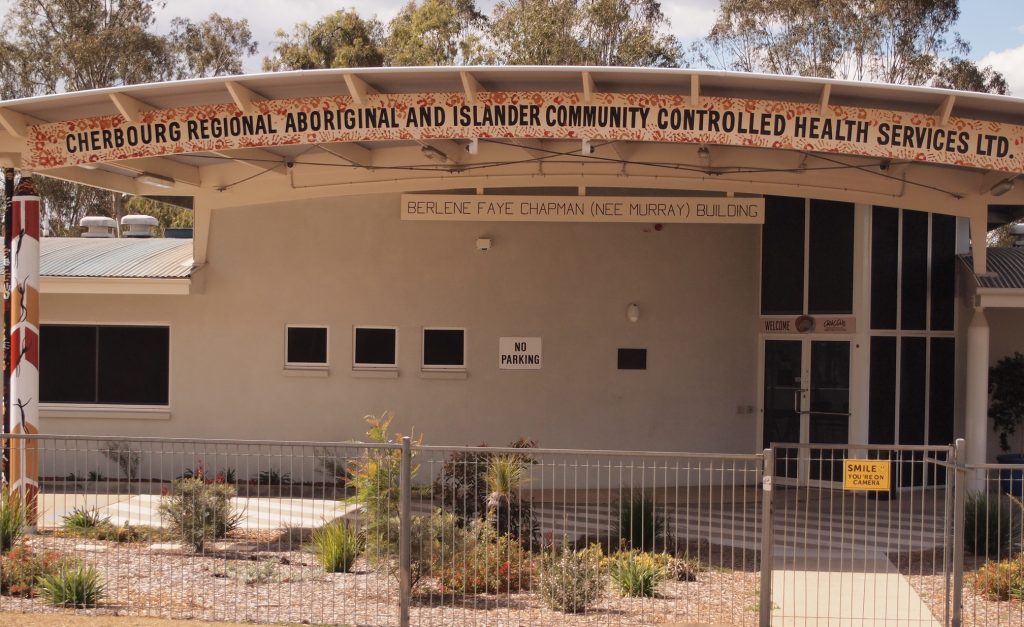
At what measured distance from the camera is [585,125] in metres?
11.3

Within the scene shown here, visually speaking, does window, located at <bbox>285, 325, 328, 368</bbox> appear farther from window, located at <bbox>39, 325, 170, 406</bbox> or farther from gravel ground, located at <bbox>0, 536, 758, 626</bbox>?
gravel ground, located at <bbox>0, 536, 758, 626</bbox>

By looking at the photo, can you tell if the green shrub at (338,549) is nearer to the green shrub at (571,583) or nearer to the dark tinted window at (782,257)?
the green shrub at (571,583)

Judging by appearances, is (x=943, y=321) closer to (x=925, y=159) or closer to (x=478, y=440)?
(x=925, y=159)

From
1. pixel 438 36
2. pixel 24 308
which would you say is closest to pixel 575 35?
pixel 438 36

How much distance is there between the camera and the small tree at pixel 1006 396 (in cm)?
1680

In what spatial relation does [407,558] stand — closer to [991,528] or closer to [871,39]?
[991,528]

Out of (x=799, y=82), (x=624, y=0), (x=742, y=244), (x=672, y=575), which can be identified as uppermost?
(x=624, y=0)

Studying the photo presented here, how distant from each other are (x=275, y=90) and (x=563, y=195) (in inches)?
214

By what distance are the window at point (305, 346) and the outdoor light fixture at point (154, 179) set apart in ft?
9.37

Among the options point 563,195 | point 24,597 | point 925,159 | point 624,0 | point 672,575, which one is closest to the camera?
point 24,597

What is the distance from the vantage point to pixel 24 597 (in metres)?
9.05

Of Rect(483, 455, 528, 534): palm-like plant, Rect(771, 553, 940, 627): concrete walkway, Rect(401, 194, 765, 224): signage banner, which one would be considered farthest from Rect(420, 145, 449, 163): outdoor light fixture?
Rect(771, 553, 940, 627): concrete walkway

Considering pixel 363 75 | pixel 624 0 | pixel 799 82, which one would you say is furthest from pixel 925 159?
pixel 624 0

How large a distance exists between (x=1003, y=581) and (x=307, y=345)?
34.9 ft
